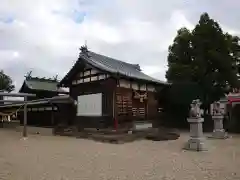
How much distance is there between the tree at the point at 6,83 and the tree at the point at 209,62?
2664cm

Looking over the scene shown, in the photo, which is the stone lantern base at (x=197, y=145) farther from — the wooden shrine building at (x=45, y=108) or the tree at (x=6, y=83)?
the tree at (x=6, y=83)

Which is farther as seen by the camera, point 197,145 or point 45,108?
point 45,108

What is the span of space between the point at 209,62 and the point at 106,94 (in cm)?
842

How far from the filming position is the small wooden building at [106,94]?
1625cm

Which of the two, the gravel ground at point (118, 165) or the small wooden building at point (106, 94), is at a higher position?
the small wooden building at point (106, 94)

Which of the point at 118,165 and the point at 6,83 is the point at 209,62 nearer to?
the point at 118,165

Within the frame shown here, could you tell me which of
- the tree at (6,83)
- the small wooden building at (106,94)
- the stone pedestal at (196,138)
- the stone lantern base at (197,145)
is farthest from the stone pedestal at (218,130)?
the tree at (6,83)

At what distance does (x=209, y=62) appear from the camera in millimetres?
19766

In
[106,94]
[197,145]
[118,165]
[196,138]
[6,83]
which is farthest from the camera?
[6,83]

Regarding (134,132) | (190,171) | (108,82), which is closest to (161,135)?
(134,132)

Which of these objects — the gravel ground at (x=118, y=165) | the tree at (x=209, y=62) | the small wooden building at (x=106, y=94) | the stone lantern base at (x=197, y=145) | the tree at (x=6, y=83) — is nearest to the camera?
the gravel ground at (x=118, y=165)

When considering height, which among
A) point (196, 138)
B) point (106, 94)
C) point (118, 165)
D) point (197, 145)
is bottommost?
point (118, 165)

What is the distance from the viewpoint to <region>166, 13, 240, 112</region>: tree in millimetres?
19391

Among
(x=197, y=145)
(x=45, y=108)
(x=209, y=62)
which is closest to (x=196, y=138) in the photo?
(x=197, y=145)
